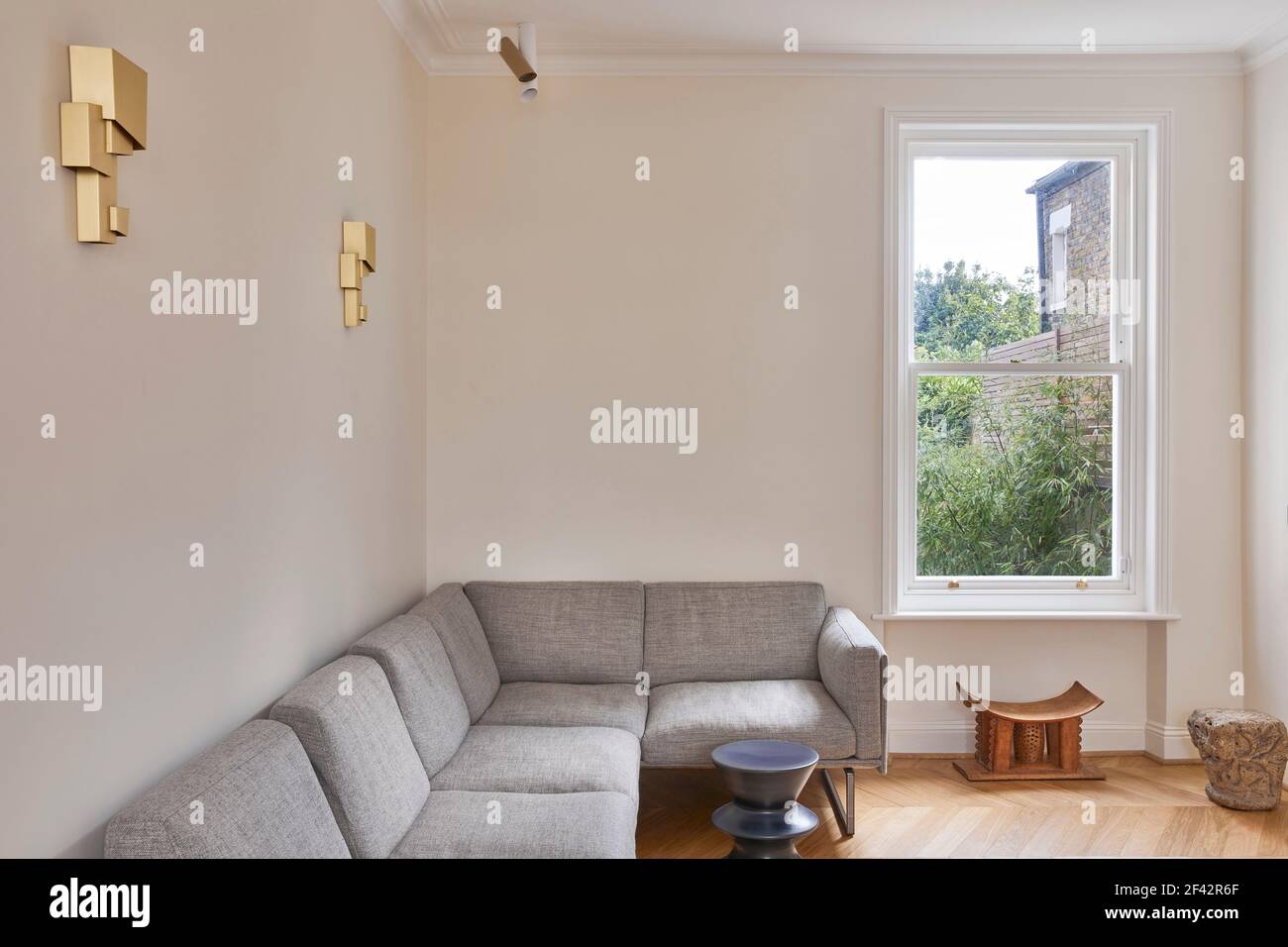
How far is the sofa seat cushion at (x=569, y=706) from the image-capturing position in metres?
3.11

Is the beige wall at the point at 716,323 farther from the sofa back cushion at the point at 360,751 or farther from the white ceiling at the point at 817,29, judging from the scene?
the sofa back cushion at the point at 360,751

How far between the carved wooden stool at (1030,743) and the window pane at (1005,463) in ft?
1.96

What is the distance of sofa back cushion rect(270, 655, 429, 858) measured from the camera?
2.01 meters

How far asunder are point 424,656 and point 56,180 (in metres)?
1.69

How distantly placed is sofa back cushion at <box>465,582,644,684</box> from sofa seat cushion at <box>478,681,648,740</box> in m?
0.09

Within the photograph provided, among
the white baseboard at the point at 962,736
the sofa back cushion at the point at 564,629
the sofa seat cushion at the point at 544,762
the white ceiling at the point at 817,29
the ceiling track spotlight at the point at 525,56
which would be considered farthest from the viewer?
the white baseboard at the point at 962,736

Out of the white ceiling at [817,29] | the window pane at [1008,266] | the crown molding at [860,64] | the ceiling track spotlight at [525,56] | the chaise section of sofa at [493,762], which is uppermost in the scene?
the white ceiling at [817,29]

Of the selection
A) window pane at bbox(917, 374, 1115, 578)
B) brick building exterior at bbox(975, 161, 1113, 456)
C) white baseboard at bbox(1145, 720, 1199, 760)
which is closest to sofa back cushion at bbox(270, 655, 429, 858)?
window pane at bbox(917, 374, 1115, 578)

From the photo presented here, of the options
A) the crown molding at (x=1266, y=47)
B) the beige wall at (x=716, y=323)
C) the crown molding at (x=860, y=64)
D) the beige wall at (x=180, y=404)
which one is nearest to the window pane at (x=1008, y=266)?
the beige wall at (x=716, y=323)

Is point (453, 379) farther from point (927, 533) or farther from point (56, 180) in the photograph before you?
point (56, 180)

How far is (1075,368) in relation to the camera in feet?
13.0

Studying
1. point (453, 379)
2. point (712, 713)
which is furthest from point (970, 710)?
point (453, 379)

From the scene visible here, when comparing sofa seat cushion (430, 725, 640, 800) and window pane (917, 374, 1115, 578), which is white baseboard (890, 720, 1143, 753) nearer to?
window pane (917, 374, 1115, 578)

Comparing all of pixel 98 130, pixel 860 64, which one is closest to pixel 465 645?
pixel 98 130
